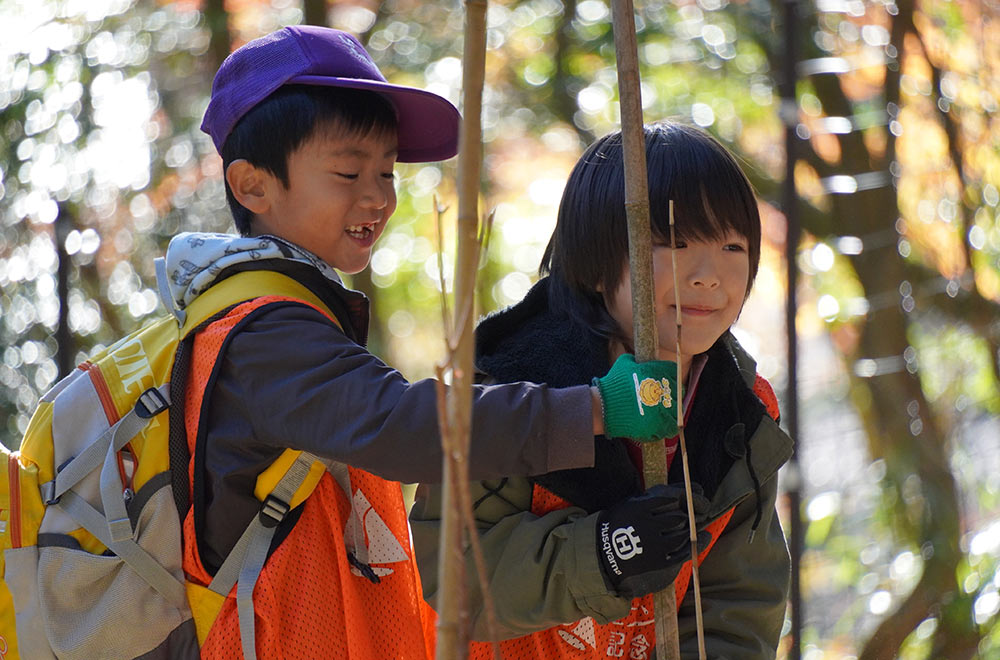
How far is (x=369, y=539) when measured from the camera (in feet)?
5.52

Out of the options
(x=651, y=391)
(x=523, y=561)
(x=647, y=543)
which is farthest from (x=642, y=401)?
(x=523, y=561)

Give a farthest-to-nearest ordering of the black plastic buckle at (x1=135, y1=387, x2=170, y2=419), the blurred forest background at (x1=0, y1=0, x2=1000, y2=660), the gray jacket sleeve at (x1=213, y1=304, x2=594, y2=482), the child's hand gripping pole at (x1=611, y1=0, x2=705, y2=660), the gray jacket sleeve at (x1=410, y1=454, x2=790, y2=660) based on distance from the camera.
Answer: the blurred forest background at (x1=0, y1=0, x2=1000, y2=660), the black plastic buckle at (x1=135, y1=387, x2=170, y2=419), the gray jacket sleeve at (x1=410, y1=454, x2=790, y2=660), the gray jacket sleeve at (x1=213, y1=304, x2=594, y2=482), the child's hand gripping pole at (x1=611, y1=0, x2=705, y2=660)

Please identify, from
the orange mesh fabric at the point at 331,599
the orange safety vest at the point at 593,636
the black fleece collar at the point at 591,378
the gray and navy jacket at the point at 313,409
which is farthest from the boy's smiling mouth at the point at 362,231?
the orange safety vest at the point at 593,636

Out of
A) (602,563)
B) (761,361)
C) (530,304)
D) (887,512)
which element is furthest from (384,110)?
(761,361)

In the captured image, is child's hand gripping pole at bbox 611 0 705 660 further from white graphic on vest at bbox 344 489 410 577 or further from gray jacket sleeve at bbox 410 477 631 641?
white graphic on vest at bbox 344 489 410 577

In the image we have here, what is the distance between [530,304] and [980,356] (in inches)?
95.5

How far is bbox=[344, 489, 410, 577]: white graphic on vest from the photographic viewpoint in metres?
1.67

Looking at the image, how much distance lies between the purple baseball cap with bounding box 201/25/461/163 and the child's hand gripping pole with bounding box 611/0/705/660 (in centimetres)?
50

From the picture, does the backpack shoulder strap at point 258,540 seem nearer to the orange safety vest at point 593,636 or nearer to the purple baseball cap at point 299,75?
the orange safety vest at point 593,636

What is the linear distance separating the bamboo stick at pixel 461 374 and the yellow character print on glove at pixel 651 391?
42cm

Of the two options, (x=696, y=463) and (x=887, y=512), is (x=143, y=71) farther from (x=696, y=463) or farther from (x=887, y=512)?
(x=696, y=463)

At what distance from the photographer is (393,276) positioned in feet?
22.1

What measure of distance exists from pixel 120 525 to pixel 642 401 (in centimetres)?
77

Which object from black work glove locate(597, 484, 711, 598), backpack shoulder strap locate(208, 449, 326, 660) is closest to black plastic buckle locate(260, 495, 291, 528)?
backpack shoulder strap locate(208, 449, 326, 660)
